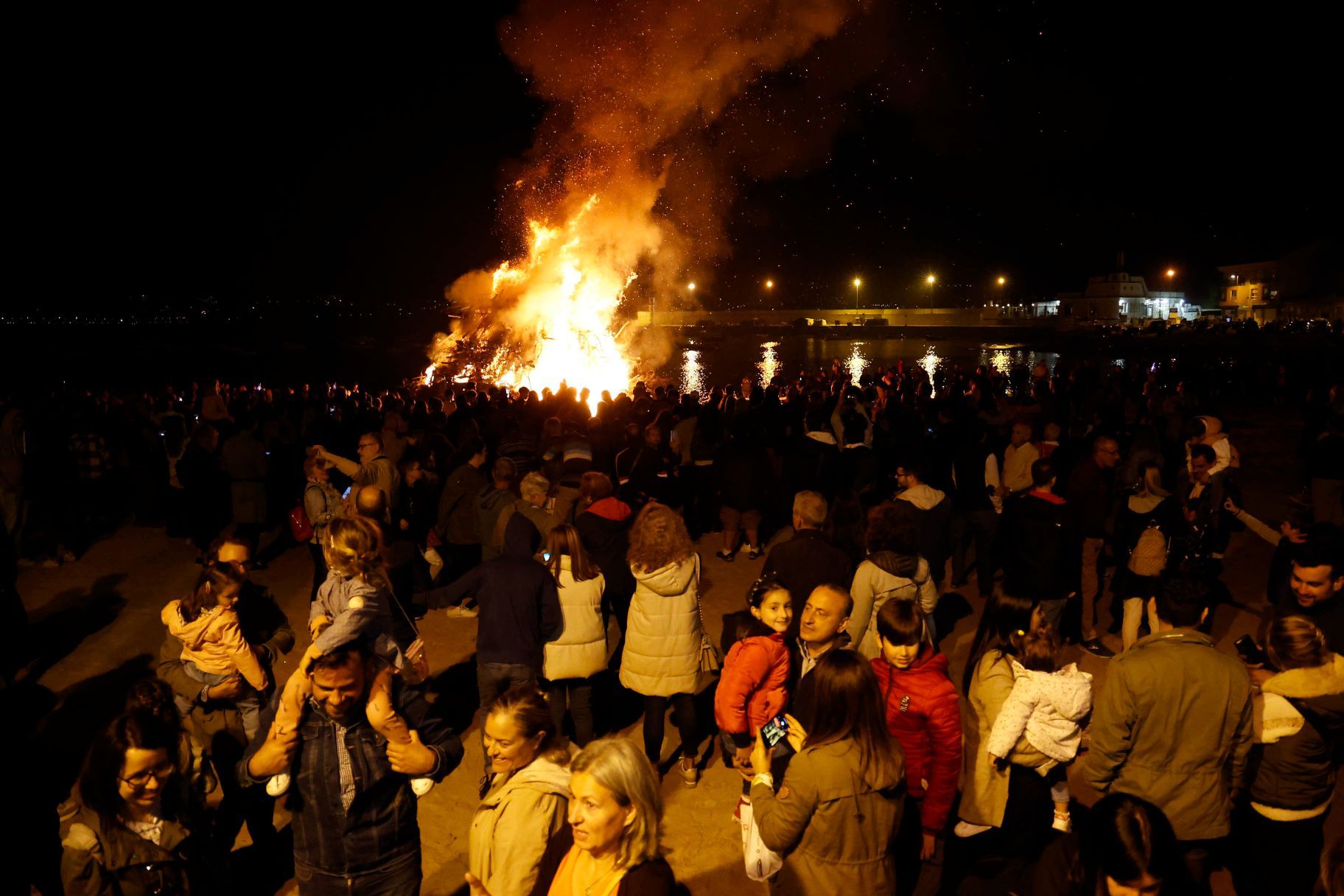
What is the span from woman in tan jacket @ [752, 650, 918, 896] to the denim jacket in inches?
54.9

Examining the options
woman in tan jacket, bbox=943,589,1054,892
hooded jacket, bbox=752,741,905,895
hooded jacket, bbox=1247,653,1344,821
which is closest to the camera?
hooded jacket, bbox=752,741,905,895

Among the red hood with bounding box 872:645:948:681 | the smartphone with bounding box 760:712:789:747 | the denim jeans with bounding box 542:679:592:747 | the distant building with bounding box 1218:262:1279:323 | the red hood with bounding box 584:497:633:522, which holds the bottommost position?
the denim jeans with bounding box 542:679:592:747

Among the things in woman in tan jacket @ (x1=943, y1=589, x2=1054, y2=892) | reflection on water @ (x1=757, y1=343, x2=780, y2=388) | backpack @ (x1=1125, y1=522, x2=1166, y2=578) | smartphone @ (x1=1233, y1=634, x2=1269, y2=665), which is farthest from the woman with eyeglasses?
reflection on water @ (x1=757, y1=343, x2=780, y2=388)

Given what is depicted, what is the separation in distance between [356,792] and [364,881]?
0.41 metres

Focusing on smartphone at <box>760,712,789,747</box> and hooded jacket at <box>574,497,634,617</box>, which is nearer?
smartphone at <box>760,712,789,747</box>

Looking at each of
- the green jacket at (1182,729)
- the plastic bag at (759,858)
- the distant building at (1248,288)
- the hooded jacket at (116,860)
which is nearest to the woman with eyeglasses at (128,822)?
the hooded jacket at (116,860)

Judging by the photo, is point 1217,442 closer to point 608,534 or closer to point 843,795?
point 608,534

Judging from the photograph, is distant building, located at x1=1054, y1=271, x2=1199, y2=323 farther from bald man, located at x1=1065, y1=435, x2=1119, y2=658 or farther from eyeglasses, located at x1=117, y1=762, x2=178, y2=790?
eyeglasses, located at x1=117, y1=762, x2=178, y2=790

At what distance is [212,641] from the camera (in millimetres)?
4113

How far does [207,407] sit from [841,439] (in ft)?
32.0

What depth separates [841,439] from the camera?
10078mm

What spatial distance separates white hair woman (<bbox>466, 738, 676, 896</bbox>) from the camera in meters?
2.38

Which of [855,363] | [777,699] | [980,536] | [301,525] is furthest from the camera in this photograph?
[855,363]

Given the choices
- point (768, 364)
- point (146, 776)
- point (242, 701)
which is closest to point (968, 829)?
point (146, 776)
